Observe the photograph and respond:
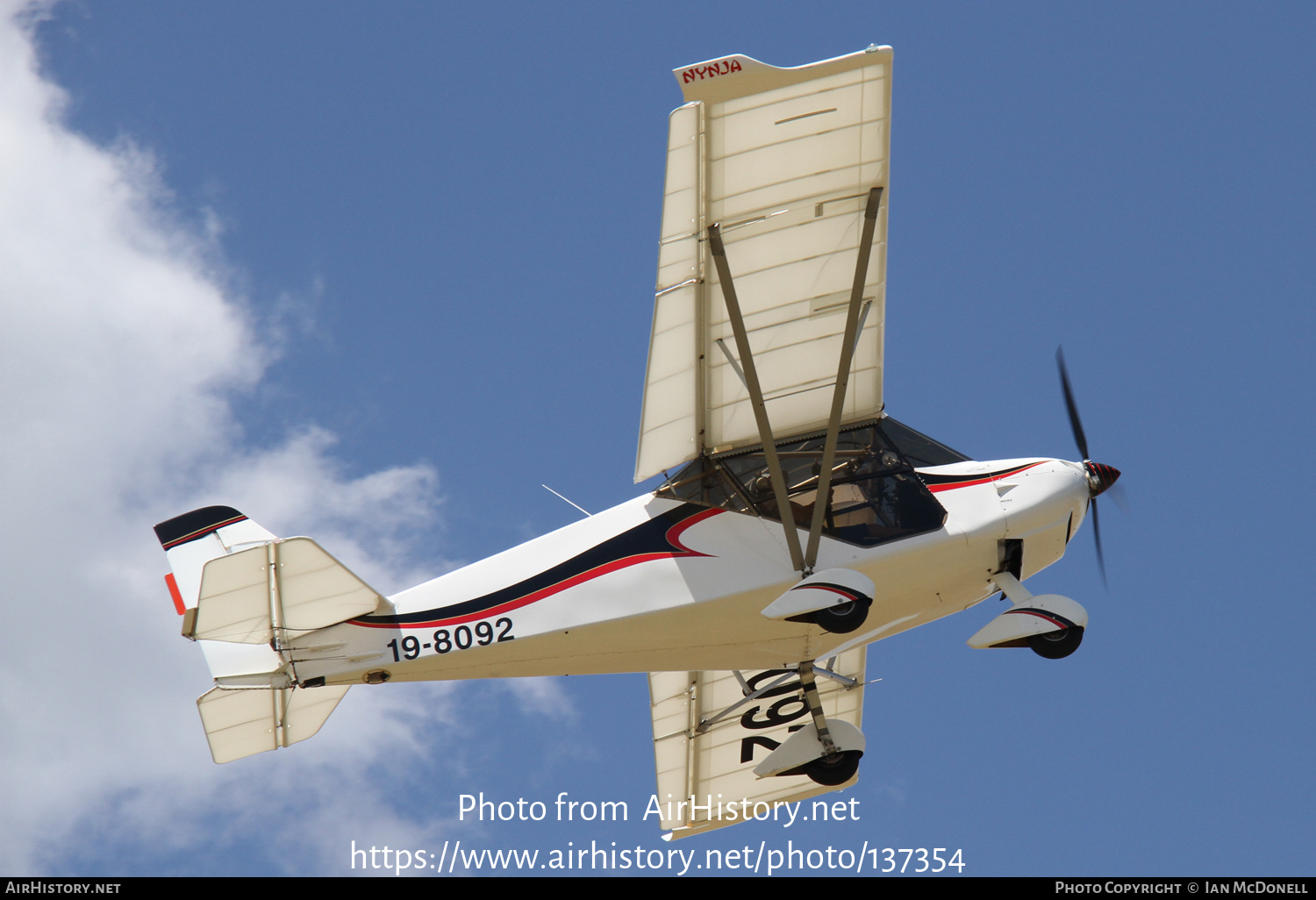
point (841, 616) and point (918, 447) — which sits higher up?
point (918, 447)

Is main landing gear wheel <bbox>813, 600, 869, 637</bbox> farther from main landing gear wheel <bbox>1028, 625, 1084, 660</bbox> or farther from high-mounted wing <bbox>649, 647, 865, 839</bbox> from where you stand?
high-mounted wing <bbox>649, 647, 865, 839</bbox>

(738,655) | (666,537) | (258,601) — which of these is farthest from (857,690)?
(258,601)

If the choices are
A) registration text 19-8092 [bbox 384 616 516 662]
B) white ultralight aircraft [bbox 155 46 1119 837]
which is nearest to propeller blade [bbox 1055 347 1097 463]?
white ultralight aircraft [bbox 155 46 1119 837]

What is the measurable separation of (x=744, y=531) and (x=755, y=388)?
1.39m

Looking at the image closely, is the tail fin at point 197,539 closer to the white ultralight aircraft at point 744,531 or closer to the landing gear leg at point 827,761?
the white ultralight aircraft at point 744,531

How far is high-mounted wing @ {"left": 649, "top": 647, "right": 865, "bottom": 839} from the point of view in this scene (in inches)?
558

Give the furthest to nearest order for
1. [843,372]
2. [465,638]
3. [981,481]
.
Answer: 1. [981,481]
2. [465,638]
3. [843,372]

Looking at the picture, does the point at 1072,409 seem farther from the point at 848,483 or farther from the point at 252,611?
the point at 252,611

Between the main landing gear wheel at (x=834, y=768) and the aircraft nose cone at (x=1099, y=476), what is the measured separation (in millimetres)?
3124

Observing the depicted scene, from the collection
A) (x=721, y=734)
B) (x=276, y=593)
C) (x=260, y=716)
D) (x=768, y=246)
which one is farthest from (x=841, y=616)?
(x=260, y=716)

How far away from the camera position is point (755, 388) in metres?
10.6

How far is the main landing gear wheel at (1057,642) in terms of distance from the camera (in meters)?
10.5

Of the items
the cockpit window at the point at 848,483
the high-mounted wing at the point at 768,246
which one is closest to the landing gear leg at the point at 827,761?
the cockpit window at the point at 848,483

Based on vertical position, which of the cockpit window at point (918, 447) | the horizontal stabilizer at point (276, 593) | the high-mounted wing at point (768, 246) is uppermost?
the high-mounted wing at point (768, 246)
